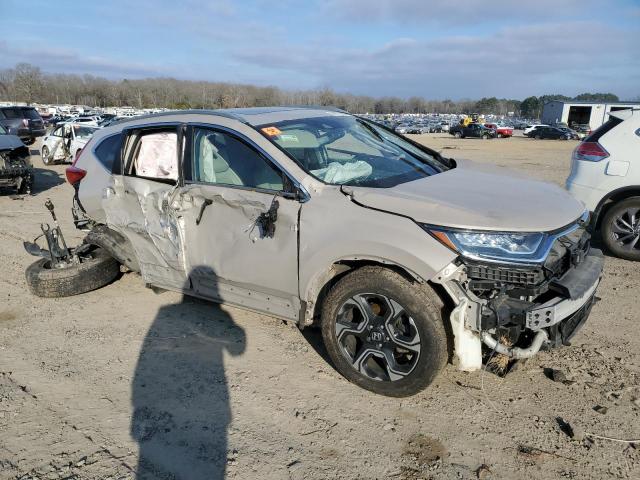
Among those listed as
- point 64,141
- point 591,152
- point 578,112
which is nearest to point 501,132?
point 578,112

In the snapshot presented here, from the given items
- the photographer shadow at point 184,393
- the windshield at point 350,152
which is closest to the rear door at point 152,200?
the photographer shadow at point 184,393

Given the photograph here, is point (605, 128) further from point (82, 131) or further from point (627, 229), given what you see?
point (82, 131)

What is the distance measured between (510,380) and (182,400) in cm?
229

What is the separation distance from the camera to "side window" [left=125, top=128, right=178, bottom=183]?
4012mm

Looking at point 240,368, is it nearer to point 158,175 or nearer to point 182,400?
point 182,400

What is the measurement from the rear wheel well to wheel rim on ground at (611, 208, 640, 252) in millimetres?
162

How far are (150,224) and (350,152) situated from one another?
6.05 ft

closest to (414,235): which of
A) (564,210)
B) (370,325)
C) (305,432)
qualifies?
(370,325)

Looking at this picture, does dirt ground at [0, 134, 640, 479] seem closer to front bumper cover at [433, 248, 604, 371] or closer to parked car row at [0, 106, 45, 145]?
front bumper cover at [433, 248, 604, 371]

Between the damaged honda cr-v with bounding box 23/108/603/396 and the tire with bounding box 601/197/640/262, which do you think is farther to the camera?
the tire with bounding box 601/197/640/262

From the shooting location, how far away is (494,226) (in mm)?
2717

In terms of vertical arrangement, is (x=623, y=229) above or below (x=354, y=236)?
below

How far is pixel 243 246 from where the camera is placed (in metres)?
3.56

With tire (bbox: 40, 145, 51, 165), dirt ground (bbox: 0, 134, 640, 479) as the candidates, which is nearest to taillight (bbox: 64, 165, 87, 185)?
dirt ground (bbox: 0, 134, 640, 479)
